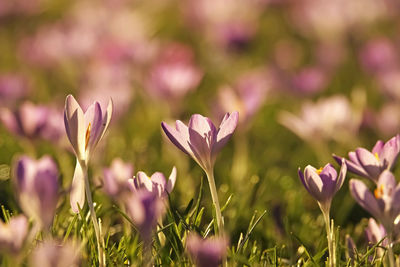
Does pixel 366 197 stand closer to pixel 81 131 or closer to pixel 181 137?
pixel 181 137

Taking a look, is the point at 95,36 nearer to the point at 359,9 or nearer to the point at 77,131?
the point at 359,9

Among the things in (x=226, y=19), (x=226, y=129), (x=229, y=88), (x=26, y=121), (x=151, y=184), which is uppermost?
(x=226, y=129)

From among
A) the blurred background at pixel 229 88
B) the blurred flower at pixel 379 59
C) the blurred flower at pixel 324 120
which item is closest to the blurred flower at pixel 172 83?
the blurred background at pixel 229 88

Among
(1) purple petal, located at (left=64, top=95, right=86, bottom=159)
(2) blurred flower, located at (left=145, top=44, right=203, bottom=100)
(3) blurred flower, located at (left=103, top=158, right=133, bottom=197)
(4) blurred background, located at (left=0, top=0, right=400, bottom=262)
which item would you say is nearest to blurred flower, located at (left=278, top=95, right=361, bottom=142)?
(4) blurred background, located at (left=0, top=0, right=400, bottom=262)

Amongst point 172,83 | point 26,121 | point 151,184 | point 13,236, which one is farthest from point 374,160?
point 172,83

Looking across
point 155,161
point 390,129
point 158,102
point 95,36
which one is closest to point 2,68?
point 95,36

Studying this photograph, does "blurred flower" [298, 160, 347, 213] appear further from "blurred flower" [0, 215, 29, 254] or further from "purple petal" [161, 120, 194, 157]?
"blurred flower" [0, 215, 29, 254]
